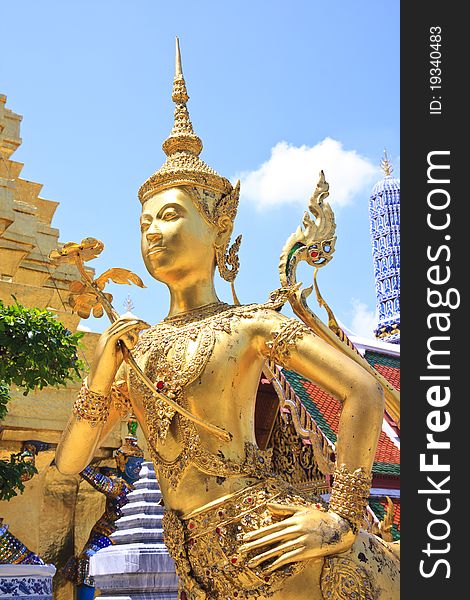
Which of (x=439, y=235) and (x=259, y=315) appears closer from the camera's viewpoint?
(x=439, y=235)

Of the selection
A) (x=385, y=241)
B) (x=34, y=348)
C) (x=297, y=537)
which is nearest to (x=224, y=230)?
(x=297, y=537)

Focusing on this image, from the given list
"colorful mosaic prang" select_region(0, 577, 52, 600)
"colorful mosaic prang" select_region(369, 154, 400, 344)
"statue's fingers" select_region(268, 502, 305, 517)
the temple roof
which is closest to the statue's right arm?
"statue's fingers" select_region(268, 502, 305, 517)

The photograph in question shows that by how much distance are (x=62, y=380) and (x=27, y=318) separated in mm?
462

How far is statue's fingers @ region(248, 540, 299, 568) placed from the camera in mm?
2760

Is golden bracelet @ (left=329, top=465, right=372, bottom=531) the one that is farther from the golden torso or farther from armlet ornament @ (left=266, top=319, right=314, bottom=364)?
armlet ornament @ (left=266, top=319, right=314, bottom=364)

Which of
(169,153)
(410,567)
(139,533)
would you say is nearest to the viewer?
(410,567)

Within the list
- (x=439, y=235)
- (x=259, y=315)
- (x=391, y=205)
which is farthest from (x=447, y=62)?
(x=391, y=205)

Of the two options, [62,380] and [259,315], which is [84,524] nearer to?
[62,380]

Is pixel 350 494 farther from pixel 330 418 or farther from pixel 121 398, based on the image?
pixel 330 418

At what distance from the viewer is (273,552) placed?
9.13 ft

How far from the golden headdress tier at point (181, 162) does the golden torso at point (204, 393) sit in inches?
23.0

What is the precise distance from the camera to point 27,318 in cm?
515

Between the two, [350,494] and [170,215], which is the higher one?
[170,215]

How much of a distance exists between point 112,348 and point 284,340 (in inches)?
25.4
